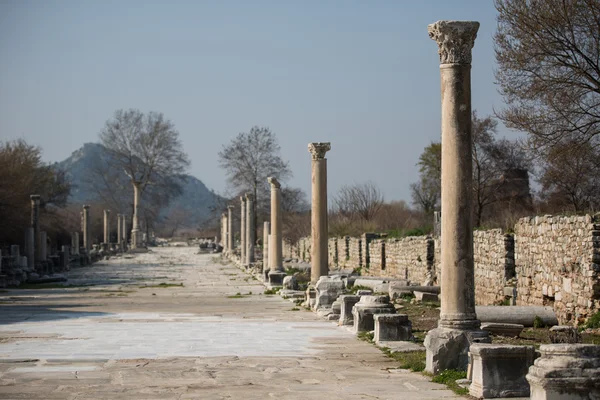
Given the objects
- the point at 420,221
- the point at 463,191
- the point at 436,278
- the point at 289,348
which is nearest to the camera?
the point at 463,191

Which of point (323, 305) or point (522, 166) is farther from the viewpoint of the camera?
point (522, 166)

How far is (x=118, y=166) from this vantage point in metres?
79.8

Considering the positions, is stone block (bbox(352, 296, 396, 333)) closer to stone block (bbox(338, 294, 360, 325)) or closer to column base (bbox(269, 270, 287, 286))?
stone block (bbox(338, 294, 360, 325))

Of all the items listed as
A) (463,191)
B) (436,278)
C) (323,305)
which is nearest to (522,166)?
(436,278)

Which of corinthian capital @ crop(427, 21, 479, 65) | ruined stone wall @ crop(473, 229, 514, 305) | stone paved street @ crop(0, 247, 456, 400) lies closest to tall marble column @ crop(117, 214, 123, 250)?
stone paved street @ crop(0, 247, 456, 400)

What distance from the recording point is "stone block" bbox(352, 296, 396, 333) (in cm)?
1511

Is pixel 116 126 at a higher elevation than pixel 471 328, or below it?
higher

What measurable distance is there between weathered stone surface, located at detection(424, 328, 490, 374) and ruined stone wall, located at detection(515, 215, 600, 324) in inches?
170

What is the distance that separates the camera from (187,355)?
12.6 metres

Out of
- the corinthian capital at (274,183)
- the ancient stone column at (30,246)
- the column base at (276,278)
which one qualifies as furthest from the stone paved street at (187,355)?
the ancient stone column at (30,246)

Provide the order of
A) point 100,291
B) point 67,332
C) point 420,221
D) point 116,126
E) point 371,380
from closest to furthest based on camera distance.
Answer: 1. point 371,380
2. point 67,332
3. point 100,291
4. point 420,221
5. point 116,126

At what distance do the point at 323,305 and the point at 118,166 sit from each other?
6206 cm

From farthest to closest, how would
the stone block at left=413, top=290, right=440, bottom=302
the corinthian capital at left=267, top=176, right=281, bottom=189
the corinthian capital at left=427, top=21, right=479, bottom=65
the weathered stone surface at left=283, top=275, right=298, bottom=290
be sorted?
the corinthian capital at left=267, top=176, right=281, bottom=189
the weathered stone surface at left=283, top=275, right=298, bottom=290
the stone block at left=413, top=290, right=440, bottom=302
the corinthian capital at left=427, top=21, right=479, bottom=65

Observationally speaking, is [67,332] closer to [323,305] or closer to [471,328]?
[323,305]
